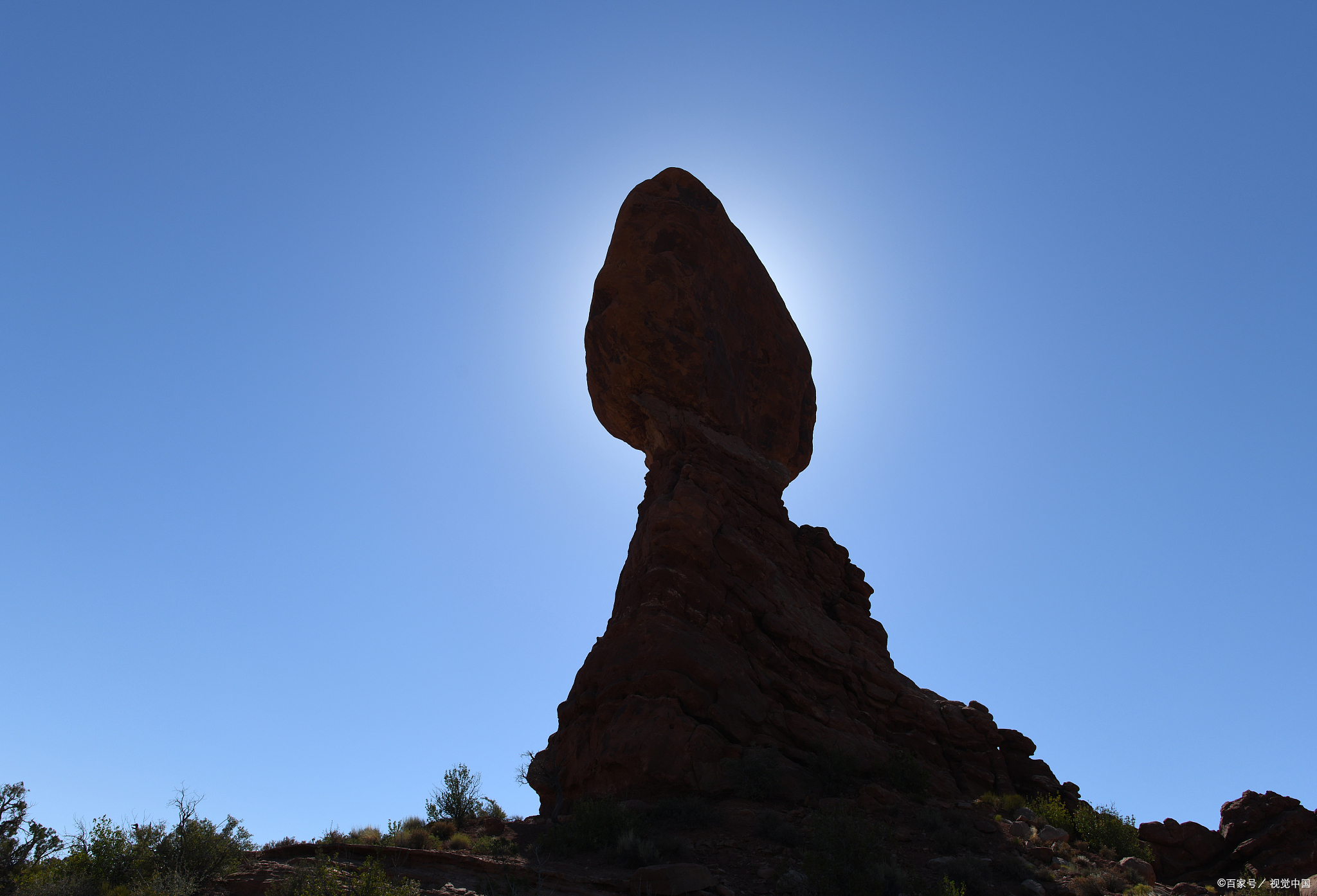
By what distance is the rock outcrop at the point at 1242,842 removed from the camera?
14.5m

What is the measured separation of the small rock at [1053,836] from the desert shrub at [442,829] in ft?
36.2

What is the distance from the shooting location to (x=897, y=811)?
53.4 feet

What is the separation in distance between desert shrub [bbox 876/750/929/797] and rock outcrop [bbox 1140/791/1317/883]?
424cm

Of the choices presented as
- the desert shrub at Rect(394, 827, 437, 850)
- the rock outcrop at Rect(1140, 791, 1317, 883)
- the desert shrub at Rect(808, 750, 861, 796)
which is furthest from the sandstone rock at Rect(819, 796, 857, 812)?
the desert shrub at Rect(394, 827, 437, 850)

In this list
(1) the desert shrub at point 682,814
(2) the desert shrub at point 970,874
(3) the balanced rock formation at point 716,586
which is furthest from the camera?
(3) the balanced rock formation at point 716,586

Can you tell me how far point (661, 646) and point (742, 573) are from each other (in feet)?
13.2

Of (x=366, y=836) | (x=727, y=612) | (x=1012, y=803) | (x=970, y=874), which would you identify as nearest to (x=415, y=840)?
(x=366, y=836)

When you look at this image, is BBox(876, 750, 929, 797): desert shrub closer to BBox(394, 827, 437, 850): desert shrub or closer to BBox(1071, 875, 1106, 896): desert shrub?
BBox(1071, 875, 1106, 896): desert shrub

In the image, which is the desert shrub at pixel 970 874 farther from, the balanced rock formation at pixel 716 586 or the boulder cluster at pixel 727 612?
the balanced rock formation at pixel 716 586

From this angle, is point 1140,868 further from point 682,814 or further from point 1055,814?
point 682,814

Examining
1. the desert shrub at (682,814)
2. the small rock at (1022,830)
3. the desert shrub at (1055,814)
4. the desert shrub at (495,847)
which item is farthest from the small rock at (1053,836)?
the desert shrub at (495,847)

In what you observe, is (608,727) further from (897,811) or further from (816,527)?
(816,527)

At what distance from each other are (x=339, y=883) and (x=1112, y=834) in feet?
44.9

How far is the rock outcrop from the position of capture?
14461mm
